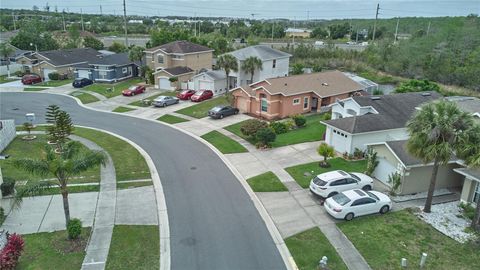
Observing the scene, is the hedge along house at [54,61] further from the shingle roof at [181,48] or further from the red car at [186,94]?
the red car at [186,94]

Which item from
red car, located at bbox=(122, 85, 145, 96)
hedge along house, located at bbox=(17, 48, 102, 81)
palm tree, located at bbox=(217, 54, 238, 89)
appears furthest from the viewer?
hedge along house, located at bbox=(17, 48, 102, 81)

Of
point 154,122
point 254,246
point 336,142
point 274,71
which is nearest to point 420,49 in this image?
point 274,71

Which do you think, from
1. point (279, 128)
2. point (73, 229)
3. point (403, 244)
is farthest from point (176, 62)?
point (403, 244)

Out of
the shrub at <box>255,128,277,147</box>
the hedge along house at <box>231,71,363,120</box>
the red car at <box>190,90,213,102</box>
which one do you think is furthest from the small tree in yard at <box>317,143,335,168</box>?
the red car at <box>190,90,213,102</box>

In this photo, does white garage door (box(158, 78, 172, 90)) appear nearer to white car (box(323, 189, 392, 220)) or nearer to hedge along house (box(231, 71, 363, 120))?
hedge along house (box(231, 71, 363, 120))

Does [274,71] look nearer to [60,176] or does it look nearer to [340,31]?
[60,176]

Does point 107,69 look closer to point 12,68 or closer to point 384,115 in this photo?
point 12,68

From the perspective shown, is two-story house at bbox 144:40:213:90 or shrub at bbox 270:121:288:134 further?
two-story house at bbox 144:40:213:90
